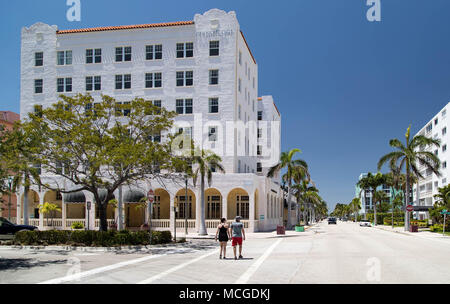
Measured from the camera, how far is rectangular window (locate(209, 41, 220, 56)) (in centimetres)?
4666

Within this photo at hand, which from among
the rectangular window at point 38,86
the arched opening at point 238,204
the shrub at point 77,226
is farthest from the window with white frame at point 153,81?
the shrub at point 77,226

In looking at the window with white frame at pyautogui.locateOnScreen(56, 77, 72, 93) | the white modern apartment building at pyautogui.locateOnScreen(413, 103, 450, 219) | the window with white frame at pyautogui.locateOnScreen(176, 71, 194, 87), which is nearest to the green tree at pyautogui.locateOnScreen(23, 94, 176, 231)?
the window with white frame at pyautogui.locateOnScreen(176, 71, 194, 87)

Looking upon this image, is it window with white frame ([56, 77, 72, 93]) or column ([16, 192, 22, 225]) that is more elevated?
window with white frame ([56, 77, 72, 93])

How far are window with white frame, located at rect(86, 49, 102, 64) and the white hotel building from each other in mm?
111

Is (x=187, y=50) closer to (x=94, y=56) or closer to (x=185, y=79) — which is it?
(x=185, y=79)

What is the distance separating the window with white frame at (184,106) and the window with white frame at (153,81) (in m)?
3.01

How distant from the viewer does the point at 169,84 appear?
47.4 m

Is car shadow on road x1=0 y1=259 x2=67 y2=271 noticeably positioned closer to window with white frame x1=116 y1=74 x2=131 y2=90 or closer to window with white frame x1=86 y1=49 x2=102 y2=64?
window with white frame x1=116 y1=74 x2=131 y2=90

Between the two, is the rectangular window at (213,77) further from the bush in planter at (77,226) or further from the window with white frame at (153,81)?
the bush in planter at (77,226)

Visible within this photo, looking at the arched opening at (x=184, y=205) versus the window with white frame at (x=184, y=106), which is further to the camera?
the arched opening at (x=184, y=205)

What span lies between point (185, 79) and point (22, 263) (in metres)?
32.6

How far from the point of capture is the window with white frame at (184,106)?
46969 millimetres

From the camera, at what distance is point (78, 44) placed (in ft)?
162

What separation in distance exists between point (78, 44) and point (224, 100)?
58.8ft
